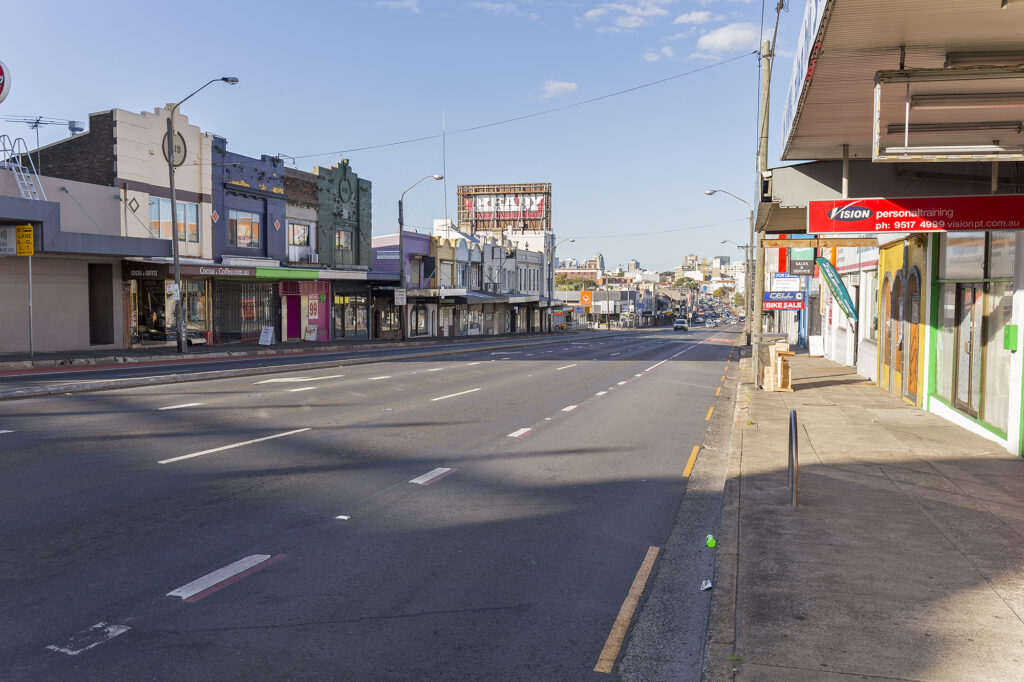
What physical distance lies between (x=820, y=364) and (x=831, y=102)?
954 inches

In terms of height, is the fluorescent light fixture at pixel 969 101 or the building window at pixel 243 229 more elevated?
the building window at pixel 243 229

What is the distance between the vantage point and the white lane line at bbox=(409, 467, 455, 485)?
9.88 m

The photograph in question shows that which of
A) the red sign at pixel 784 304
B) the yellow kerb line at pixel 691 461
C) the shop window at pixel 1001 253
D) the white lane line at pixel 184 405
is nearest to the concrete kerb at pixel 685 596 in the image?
the yellow kerb line at pixel 691 461

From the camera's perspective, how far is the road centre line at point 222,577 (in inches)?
231

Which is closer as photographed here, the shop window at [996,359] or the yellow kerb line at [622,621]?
the yellow kerb line at [622,621]

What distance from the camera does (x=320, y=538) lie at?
739 centimetres

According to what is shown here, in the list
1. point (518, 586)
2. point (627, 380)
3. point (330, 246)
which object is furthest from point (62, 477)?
point (330, 246)

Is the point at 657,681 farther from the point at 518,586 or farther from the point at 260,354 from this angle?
the point at 260,354

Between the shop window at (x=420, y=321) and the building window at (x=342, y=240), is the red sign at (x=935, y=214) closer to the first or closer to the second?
the building window at (x=342, y=240)

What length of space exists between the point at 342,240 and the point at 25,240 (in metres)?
25.3

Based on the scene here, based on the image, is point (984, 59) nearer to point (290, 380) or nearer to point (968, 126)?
point (968, 126)

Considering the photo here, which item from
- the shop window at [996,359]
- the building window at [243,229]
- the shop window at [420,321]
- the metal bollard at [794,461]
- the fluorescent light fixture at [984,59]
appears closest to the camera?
the fluorescent light fixture at [984,59]

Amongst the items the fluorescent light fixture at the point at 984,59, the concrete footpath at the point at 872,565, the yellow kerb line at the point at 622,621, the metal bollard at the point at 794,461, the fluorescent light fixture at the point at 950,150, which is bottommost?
the yellow kerb line at the point at 622,621

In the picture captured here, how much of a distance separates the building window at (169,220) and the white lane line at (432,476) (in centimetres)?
2988
